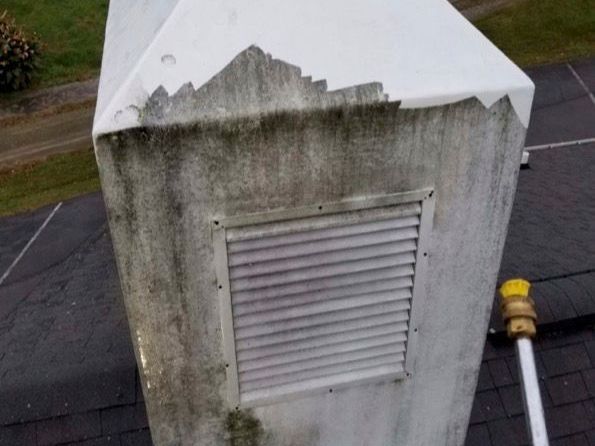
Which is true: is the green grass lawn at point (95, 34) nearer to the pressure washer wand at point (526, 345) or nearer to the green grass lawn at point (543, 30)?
the green grass lawn at point (543, 30)

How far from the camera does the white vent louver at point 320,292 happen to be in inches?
107

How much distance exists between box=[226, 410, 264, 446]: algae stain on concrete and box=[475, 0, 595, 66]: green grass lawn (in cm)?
1179

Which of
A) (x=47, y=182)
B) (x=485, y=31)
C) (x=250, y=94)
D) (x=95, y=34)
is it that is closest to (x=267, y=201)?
(x=250, y=94)

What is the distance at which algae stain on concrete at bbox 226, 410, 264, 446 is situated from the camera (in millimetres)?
3260

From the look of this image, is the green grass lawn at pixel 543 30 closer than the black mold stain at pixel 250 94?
No

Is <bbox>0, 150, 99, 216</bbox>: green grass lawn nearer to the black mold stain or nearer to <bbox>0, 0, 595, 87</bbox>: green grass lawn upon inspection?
<bbox>0, 0, 595, 87</bbox>: green grass lawn

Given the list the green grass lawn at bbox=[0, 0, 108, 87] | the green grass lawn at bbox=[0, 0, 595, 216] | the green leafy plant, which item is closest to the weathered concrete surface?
the green grass lawn at bbox=[0, 0, 595, 216]

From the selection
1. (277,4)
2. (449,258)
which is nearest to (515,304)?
(449,258)

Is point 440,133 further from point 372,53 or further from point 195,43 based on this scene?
point 195,43

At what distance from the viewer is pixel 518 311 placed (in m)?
2.63

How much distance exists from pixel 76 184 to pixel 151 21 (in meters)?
8.36

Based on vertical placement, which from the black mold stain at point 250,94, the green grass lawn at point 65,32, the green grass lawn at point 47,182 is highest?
the black mold stain at point 250,94

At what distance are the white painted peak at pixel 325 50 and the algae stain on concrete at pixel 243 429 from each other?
1.60 meters

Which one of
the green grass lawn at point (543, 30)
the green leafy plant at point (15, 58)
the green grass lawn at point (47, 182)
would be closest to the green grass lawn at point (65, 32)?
the green leafy plant at point (15, 58)
